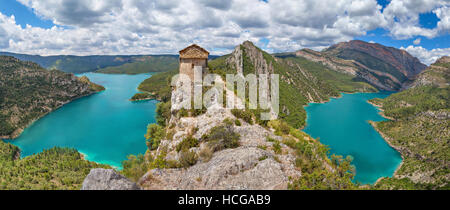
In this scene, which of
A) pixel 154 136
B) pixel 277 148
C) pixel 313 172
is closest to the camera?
pixel 313 172

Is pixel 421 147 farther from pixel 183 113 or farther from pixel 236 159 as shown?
pixel 236 159

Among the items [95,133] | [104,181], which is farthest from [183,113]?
[95,133]

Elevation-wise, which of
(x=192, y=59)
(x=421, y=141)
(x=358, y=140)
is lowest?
(x=358, y=140)

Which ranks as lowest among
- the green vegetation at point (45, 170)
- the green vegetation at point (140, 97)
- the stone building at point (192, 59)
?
the green vegetation at point (45, 170)

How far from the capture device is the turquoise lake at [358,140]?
55.9m

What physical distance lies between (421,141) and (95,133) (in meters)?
110

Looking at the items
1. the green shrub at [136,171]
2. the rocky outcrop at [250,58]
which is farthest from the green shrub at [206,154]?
the rocky outcrop at [250,58]

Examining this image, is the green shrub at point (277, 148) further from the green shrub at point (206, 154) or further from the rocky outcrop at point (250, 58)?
the rocky outcrop at point (250, 58)

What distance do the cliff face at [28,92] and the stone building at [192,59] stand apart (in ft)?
307

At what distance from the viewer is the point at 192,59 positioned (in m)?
26.1

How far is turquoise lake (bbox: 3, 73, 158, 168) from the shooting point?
59.1 meters

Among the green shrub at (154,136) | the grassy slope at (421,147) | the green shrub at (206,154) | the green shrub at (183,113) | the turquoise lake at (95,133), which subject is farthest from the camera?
the turquoise lake at (95,133)

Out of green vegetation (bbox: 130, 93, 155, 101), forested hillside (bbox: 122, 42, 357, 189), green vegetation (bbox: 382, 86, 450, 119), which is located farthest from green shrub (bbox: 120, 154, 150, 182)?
green vegetation (bbox: 382, 86, 450, 119)

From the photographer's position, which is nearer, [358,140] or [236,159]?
[236,159]
